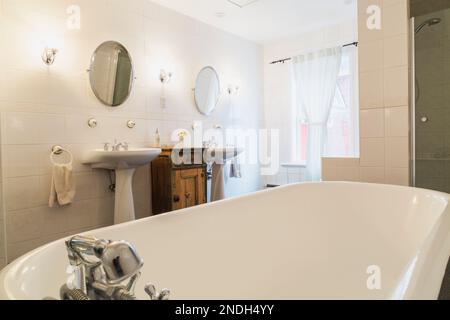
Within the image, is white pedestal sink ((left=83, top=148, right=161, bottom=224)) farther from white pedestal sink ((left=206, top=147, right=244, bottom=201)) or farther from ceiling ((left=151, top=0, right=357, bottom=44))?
ceiling ((left=151, top=0, right=357, bottom=44))

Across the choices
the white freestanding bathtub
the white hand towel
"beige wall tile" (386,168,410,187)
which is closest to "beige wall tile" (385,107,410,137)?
"beige wall tile" (386,168,410,187)

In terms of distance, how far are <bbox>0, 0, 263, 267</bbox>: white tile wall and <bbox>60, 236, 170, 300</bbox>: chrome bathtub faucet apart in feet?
5.47

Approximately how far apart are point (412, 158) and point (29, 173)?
256cm

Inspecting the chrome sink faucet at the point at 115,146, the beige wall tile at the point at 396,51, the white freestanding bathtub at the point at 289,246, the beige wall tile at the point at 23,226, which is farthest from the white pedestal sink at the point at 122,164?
the beige wall tile at the point at 396,51

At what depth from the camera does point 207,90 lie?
3393mm

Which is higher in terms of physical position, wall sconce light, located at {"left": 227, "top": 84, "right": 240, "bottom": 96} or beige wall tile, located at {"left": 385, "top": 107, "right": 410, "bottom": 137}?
wall sconce light, located at {"left": 227, "top": 84, "right": 240, "bottom": 96}

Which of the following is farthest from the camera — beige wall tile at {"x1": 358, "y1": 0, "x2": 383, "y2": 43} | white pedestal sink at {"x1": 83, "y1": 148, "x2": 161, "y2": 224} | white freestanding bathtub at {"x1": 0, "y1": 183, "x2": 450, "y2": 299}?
white pedestal sink at {"x1": 83, "y1": 148, "x2": 161, "y2": 224}

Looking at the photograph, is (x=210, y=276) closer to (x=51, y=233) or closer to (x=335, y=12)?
(x=51, y=233)

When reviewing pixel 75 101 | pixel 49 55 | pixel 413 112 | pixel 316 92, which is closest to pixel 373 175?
pixel 413 112

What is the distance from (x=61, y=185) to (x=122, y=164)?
0.43 metres

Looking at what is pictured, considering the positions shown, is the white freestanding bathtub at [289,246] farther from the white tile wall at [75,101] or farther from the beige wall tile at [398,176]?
the white tile wall at [75,101]

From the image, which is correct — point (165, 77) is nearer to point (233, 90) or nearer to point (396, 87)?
point (233, 90)

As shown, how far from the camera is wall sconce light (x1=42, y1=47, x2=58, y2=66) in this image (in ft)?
7.01
